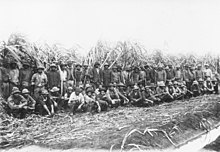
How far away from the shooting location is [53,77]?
3264 millimetres

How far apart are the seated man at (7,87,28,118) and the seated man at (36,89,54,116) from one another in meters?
0.14

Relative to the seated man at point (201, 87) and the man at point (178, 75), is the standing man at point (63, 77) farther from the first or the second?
the seated man at point (201, 87)

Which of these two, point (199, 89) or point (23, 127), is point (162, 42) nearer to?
point (199, 89)

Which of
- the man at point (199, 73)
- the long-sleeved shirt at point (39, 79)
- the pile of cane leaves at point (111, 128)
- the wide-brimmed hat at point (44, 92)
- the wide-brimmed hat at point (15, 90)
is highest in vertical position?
the man at point (199, 73)

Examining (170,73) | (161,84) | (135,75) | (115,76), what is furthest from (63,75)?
(170,73)

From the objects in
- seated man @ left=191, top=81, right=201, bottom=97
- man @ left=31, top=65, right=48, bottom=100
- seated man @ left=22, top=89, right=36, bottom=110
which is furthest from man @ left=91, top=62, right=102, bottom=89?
seated man @ left=191, top=81, right=201, bottom=97

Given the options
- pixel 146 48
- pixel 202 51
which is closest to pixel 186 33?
pixel 202 51

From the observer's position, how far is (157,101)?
12.0ft

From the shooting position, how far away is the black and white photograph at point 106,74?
316cm

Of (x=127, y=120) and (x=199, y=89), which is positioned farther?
(x=199, y=89)

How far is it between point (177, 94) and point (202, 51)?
58 cm

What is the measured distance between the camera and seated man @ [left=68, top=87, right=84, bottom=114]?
10.8 ft

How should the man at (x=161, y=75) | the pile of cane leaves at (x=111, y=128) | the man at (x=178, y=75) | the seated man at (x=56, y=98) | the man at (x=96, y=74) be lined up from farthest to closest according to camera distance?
the man at (x=178, y=75) → the man at (x=161, y=75) → the man at (x=96, y=74) → the seated man at (x=56, y=98) → the pile of cane leaves at (x=111, y=128)

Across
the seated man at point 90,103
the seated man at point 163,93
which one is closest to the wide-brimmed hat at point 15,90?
the seated man at point 90,103
